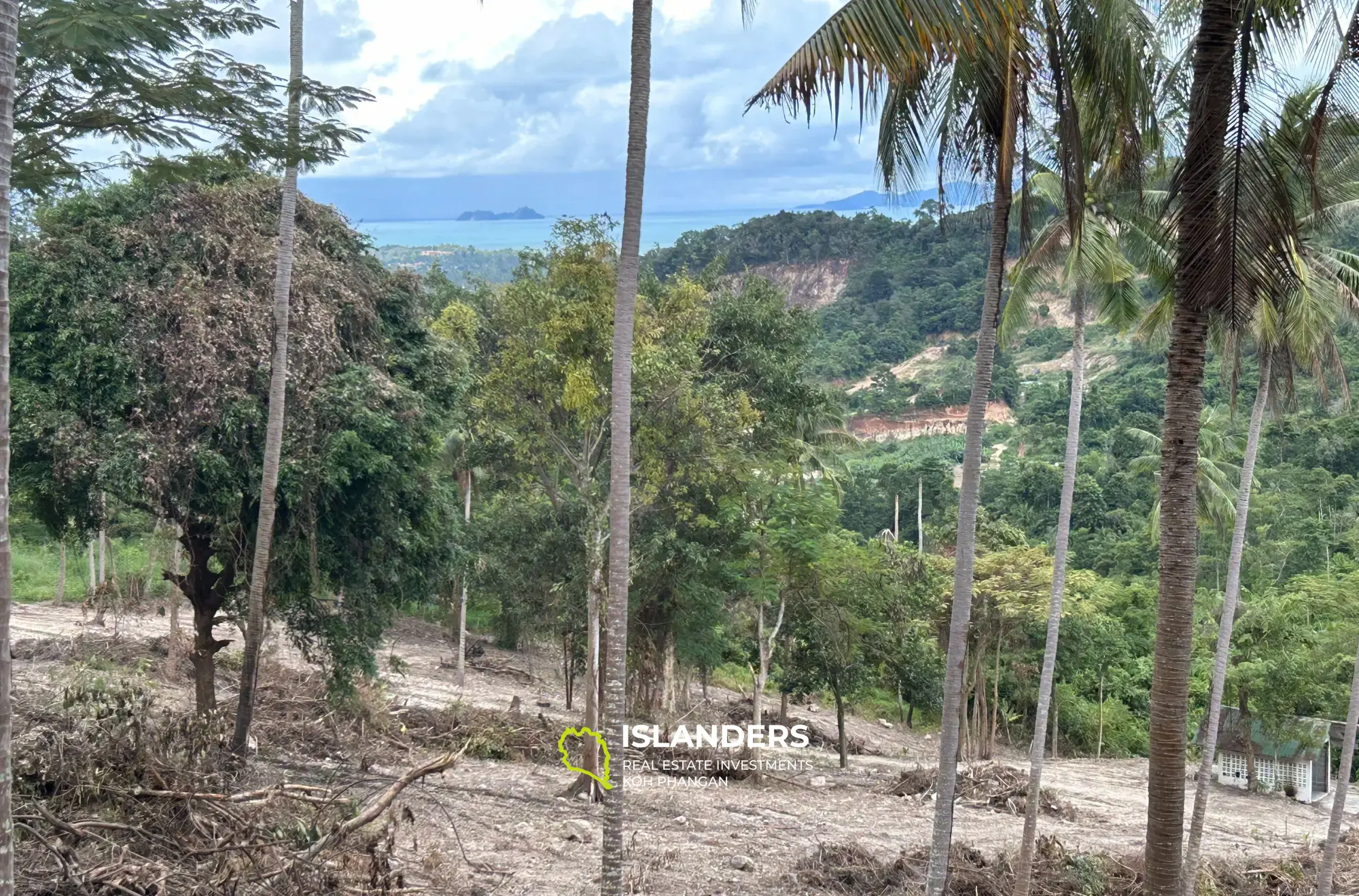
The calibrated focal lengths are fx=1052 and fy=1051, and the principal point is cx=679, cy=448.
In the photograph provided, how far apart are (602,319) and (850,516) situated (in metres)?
35.0

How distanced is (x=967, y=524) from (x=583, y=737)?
10.2 meters

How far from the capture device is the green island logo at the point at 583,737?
1593cm

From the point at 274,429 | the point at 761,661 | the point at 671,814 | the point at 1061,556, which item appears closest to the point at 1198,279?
the point at 1061,556

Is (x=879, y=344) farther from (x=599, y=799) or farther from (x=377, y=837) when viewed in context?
(x=377, y=837)

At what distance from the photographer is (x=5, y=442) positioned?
15.9 ft

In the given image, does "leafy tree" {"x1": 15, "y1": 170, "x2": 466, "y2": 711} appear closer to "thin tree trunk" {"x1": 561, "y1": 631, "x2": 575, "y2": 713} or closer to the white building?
"thin tree trunk" {"x1": 561, "y1": 631, "x2": 575, "y2": 713}

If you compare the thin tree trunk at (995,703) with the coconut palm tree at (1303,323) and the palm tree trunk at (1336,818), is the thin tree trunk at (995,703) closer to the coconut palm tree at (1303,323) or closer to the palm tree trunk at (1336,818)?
the coconut palm tree at (1303,323)

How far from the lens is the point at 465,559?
680 inches

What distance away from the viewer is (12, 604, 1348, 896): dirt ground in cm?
1185

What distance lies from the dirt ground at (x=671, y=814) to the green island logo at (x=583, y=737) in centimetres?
44

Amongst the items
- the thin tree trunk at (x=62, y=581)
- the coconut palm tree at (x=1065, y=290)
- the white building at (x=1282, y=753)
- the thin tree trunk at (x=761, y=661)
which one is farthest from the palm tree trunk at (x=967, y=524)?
the thin tree trunk at (x=62, y=581)

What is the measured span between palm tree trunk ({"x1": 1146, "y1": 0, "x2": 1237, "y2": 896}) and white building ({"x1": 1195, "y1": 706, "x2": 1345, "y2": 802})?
21336mm

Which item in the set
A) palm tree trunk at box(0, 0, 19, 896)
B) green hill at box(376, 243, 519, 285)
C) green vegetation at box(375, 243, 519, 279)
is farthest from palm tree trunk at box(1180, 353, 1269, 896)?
green hill at box(376, 243, 519, 285)

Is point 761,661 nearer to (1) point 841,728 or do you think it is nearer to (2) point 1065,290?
(1) point 841,728
